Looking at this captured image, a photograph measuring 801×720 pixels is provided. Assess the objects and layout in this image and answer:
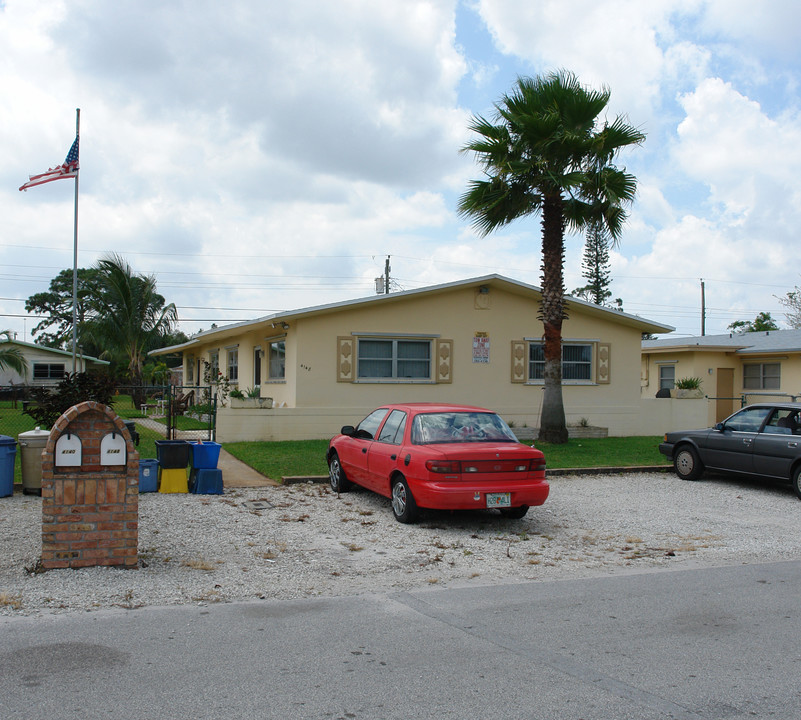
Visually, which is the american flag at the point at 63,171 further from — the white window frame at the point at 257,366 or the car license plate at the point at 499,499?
the car license plate at the point at 499,499

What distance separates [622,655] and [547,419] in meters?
13.9

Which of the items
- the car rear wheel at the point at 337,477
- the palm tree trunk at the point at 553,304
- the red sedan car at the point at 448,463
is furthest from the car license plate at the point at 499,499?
the palm tree trunk at the point at 553,304

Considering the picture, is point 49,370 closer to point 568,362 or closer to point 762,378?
point 568,362

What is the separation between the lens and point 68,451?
22.3 feet

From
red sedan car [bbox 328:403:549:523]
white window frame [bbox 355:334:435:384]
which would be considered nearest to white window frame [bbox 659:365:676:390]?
white window frame [bbox 355:334:435:384]

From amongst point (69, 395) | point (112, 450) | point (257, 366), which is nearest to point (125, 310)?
point (257, 366)

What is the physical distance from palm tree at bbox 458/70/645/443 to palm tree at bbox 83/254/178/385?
585 inches

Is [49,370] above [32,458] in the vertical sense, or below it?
above

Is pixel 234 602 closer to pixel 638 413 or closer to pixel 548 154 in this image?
pixel 548 154

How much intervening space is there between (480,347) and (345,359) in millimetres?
3933

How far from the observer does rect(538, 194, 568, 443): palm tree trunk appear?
1831 cm

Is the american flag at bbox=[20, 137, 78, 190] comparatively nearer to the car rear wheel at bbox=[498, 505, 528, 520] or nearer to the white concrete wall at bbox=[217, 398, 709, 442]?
the white concrete wall at bbox=[217, 398, 709, 442]

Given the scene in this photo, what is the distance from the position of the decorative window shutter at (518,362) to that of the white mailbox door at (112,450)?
15425 millimetres

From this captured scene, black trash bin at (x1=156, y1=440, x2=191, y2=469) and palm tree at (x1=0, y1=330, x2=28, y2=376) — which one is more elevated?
palm tree at (x1=0, y1=330, x2=28, y2=376)
